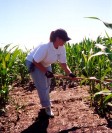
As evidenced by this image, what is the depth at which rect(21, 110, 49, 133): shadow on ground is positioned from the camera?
11.4 ft

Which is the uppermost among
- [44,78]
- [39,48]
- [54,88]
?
[39,48]

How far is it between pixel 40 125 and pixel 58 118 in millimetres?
297

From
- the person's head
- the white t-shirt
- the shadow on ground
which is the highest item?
the person's head

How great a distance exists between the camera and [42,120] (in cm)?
381

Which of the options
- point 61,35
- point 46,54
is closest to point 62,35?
point 61,35

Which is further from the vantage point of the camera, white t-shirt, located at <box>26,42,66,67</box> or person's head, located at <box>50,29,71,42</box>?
white t-shirt, located at <box>26,42,66,67</box>

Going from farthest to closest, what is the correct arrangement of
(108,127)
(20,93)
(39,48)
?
1. (20,93)
2. (39,48)
3. (108,127)

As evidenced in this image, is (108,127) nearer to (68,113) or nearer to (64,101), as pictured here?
(68,113)

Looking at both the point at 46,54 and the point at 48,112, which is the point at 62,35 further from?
the point at 48,112

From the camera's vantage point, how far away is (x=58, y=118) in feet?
12.5

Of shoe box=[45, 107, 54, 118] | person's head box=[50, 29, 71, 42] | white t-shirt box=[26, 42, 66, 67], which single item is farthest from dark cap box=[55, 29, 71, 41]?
shoe box=[45, 107, 54, 118]

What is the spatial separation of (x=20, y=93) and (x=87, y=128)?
8.48 feet

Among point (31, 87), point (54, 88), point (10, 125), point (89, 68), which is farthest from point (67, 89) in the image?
point (10, 125)

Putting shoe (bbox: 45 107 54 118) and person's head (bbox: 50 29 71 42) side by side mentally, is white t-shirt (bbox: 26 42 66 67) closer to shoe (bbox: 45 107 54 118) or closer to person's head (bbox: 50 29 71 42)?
person's head (bbox: 50 29 71 42)
